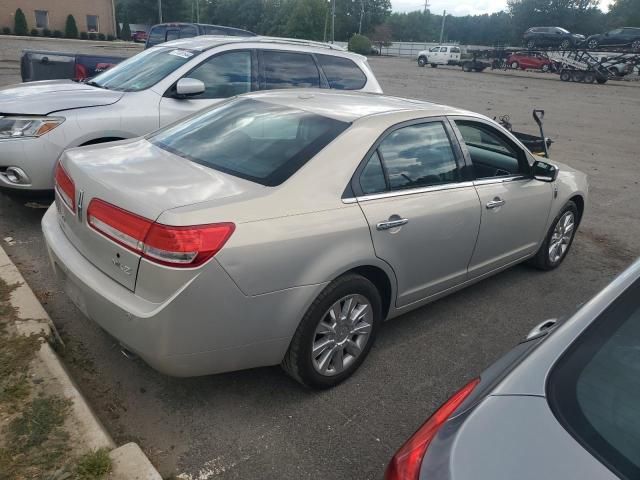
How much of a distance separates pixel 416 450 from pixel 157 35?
41.6 feet

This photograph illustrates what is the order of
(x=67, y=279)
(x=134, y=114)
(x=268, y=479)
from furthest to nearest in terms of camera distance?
1. (x=134, y=114)
2. (x=67, y=279)
3. (x=268, y=479)

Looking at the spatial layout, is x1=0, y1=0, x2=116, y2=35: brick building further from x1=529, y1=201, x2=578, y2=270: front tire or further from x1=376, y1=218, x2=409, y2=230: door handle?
x1=376, y1=218, x2=409, y2=230: door handle

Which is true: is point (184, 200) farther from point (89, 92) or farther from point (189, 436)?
point (89, 92)

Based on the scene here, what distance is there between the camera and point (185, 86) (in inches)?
203

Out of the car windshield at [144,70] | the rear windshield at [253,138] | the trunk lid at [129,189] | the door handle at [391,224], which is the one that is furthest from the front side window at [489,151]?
the car windshield at [144,70]

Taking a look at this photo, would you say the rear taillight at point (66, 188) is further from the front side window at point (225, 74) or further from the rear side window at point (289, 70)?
the rear side window at point (289, 70)

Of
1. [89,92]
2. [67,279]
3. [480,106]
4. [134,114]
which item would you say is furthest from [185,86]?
[480,106]

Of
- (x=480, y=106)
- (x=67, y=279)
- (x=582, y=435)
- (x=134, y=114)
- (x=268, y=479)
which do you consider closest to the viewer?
(x=582, y=435)

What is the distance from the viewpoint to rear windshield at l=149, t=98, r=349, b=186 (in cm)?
287

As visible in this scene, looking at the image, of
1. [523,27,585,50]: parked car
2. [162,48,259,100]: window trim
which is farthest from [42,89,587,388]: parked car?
[523,27,585,50]: parked car

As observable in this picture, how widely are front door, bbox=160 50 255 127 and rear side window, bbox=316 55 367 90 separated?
3.12 ft

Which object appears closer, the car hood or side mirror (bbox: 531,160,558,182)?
side mirror (bbox: 531,160,558,182)

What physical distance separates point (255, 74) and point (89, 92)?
1.74 meters

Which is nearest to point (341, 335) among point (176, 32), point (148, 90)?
point (148, 90)
